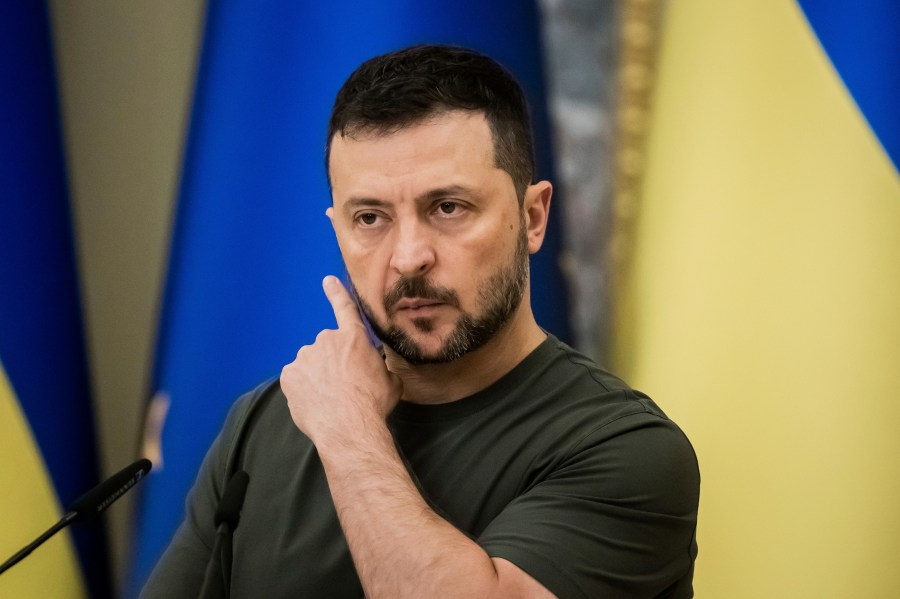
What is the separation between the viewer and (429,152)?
4.20 ft

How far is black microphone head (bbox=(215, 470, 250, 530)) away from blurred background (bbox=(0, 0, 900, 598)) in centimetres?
49

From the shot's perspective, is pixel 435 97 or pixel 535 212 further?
pixel 535 212

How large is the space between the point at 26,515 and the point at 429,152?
43.5 inches

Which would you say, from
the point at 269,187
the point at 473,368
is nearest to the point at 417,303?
the point at 473,368

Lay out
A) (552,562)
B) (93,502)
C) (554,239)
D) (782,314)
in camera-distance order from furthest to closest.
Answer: (554,239) → (782,314) → (93,502) → (552,562)

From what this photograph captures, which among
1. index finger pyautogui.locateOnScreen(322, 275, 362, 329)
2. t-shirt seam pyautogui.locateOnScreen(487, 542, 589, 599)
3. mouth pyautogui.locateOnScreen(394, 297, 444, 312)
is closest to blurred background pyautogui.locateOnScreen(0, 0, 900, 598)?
index finger pyautogui.locateOnScreen(322, 275, 362, 329)

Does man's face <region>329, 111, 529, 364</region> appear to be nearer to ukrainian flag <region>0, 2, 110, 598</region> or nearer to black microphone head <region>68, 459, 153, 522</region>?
black microphone head <region>68, 459, 153, 522</region>

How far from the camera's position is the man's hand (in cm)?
125

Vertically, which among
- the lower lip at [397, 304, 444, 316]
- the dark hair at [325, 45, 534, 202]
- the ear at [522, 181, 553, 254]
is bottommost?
the lower lip at [397, 304, 444, 316]

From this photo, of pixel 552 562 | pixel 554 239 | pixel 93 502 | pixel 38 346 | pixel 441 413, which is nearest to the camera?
pixel 552 562

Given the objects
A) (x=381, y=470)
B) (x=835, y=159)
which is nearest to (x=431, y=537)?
(x=381, y=470)

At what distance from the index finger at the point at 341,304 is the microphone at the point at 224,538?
26cm

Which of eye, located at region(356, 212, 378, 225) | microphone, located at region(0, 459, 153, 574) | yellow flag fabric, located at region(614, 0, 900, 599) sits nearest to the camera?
microphone, located at region(0, 459, 153, 574)

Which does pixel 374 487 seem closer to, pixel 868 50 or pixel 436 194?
pixel 436 194
